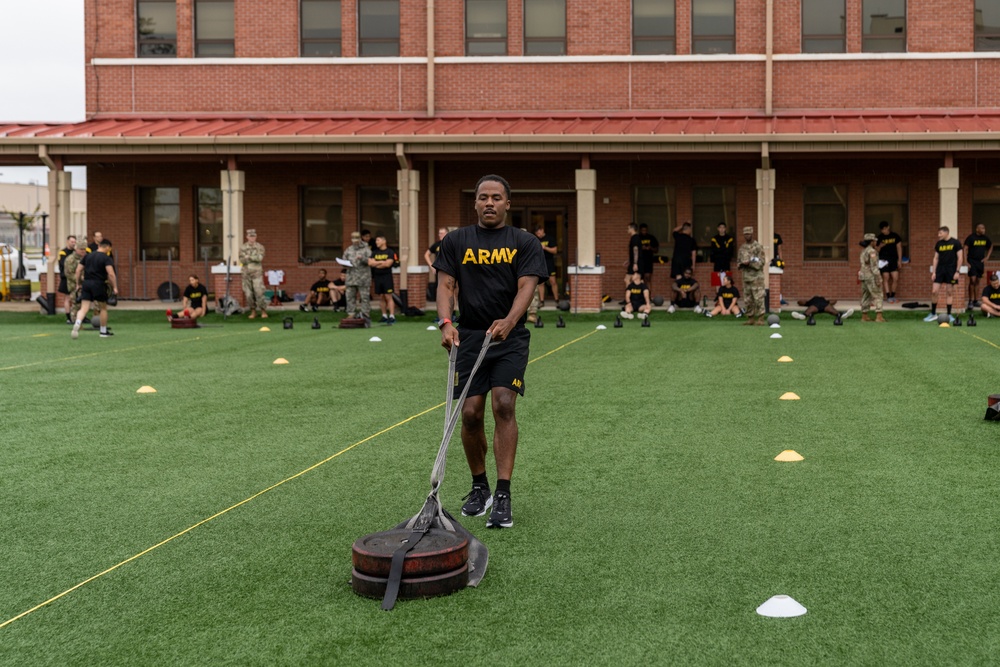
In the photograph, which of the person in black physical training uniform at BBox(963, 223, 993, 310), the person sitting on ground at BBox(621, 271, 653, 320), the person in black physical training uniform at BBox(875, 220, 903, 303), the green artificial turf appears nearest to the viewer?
the green artificial turf

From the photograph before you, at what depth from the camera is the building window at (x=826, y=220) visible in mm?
29359

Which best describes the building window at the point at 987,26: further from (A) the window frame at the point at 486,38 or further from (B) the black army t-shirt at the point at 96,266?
(B) the black army t-shirt at the point at 96,266

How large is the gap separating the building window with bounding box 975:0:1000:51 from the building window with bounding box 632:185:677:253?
319 inches

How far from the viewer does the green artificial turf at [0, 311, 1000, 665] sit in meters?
4.70

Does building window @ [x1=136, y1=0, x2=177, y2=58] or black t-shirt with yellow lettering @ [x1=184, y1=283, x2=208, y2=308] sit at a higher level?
building window @ [x1=136, y1=0, x2=177, y2=58]

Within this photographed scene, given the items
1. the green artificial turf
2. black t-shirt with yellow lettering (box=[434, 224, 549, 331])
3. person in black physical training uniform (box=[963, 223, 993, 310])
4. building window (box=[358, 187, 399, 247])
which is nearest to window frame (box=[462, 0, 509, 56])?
building window (box=[358, 187, 399, 247])

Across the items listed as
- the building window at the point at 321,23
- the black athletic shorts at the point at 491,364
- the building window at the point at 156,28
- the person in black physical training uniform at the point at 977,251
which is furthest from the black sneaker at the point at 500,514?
the building window at the point at 156,28

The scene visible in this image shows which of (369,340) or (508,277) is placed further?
(369,340)

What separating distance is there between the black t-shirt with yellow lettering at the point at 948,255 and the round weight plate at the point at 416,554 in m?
20.6

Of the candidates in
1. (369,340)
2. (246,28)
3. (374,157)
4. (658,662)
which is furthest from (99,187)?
(658,662)

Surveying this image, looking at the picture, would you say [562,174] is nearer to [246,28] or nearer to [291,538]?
[246,28]

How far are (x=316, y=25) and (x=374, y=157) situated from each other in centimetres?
482

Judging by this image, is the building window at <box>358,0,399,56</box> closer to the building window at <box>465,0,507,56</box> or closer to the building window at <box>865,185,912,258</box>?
the building window at <box>465,0,507,56</box>

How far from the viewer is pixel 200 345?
1928 cm
